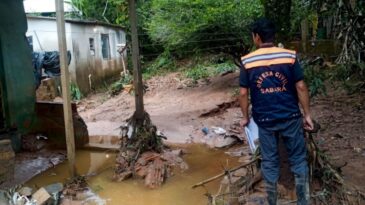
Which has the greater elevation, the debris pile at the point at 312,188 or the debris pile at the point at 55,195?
the debris pile at the point at 312,188

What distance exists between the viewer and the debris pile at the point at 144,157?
22.9ft

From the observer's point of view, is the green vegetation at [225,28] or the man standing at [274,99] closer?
the man standing at [274,99]

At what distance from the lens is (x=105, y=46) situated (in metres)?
20.2

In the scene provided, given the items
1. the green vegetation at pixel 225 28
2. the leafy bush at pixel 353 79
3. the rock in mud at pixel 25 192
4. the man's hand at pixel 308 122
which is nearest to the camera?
the man's hand at pixel 308 122

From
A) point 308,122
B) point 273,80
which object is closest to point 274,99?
point 273,80

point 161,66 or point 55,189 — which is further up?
point 161,66

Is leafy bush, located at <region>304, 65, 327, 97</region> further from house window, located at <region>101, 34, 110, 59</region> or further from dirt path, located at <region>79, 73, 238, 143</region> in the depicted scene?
house window, located at <region>101, 34, 110, 59</region>

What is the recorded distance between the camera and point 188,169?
745 centimetres

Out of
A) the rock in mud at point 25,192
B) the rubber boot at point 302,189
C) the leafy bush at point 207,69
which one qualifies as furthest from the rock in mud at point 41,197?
the leafy bush at point 207,69

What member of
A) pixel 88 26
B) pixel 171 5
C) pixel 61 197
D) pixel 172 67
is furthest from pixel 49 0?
pixel 61 197

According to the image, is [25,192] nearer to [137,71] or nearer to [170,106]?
[137,71]

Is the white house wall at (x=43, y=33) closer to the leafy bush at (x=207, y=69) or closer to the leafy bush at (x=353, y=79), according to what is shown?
the leafy bush at (x=207, y=69)

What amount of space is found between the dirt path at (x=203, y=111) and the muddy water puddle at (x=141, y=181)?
4.41 feet

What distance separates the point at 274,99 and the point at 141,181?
12.0 feet
